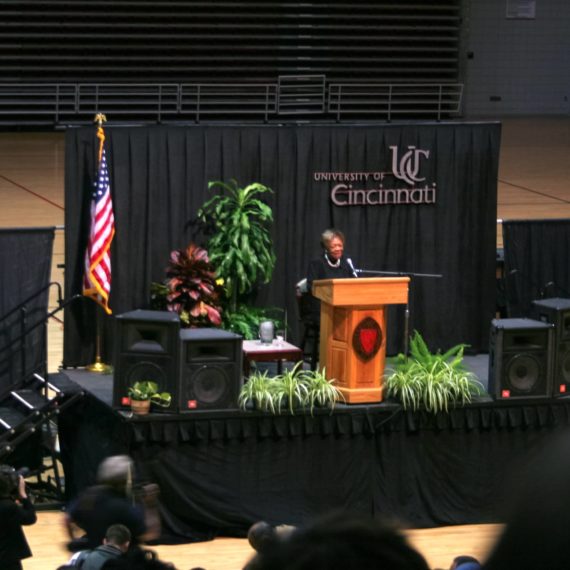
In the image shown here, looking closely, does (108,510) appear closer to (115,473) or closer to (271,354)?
(115,473)

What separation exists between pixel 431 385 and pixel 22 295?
11.2 feet

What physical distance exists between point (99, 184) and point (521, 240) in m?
4.09

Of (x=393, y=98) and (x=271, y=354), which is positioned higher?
(x=393, y=98)

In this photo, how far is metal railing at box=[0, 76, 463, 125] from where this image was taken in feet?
66.7

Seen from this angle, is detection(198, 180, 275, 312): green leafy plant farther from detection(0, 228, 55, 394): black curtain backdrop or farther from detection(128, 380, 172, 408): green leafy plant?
detection(128, 380, 172, 408): green leafy plant

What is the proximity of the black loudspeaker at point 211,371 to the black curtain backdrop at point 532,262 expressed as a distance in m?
3.89

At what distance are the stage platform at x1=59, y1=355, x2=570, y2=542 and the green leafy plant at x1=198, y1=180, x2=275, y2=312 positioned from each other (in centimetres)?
155

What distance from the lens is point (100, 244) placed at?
10094mm

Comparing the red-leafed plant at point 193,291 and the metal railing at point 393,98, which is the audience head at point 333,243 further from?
the metal railing at point 393,98

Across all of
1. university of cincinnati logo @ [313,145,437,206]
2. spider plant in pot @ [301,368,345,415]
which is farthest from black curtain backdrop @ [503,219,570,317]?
spider plant in pot @ [301,368,345,415]

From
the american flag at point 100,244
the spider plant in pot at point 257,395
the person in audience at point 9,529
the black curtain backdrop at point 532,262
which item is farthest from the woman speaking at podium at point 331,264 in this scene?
the person in audience at point 9,529

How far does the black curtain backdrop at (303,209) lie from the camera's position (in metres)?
10.6

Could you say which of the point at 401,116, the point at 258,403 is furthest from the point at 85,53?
the point at 258,403

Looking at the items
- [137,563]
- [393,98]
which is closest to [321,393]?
[137,563]
